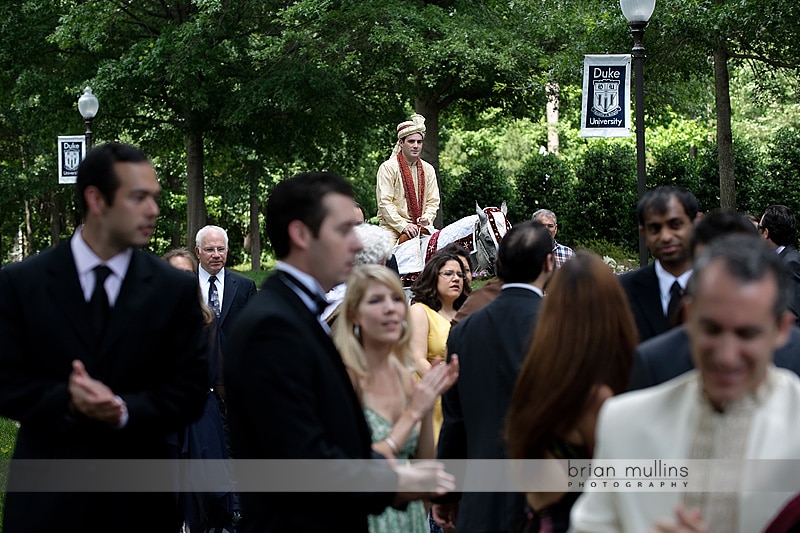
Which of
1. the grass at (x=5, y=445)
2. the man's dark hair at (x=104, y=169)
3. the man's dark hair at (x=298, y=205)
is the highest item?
the man's dark hair at (x=104, y=169)

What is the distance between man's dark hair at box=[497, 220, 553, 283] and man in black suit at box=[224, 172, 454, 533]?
1269mm

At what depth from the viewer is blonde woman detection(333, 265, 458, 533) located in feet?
17.0

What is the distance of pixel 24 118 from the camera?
3353cm

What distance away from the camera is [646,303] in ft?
18.4

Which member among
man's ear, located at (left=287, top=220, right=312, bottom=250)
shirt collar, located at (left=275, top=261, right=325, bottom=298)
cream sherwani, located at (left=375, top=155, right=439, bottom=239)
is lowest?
shirt collar, located at (left=275, top=261, right=325, bottom=298)

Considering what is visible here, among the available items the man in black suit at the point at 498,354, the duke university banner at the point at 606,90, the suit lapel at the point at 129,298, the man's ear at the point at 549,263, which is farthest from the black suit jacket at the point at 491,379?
the duke university banner at the point at 606,90

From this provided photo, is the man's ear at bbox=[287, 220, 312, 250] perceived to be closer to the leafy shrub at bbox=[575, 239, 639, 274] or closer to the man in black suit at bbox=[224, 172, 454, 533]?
the man in black suit at bbox=[224, 172, 454, 533]

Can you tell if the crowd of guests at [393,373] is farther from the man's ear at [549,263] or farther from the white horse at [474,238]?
the white horse at [474,238]

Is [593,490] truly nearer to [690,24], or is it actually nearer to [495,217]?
[495,217]

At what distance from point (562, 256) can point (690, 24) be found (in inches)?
305

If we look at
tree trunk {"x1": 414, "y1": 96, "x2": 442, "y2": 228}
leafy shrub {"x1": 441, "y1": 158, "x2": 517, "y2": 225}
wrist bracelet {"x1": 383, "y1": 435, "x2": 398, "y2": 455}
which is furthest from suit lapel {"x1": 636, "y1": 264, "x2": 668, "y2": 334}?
leafy shrub {"x1": 441, "y1": 158, "x2": 517, "y2": 225}

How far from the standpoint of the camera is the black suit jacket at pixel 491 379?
17.1 feet

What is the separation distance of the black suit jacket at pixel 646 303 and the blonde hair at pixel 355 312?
112 centimetres

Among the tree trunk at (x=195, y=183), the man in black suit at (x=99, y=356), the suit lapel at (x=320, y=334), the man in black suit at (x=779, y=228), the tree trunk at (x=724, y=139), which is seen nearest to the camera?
the suit lapel at (x=320, y=334)
